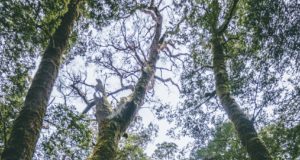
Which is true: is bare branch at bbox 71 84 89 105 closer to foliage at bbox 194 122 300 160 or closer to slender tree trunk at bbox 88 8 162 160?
slender tree trunk at bbox 88 8 162 160

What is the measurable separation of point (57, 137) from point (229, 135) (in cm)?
1075

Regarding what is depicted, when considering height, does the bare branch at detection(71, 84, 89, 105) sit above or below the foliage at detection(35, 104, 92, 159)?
above

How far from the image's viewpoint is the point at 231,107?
760 centimetres

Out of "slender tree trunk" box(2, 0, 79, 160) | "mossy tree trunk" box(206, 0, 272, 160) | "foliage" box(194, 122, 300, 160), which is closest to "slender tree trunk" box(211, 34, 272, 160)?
"mossy tree trunk" box(206, 0, 272, 160)

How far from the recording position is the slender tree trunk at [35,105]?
458 centimetres

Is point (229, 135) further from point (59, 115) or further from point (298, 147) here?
point (59, 115)

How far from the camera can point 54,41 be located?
21.0ft

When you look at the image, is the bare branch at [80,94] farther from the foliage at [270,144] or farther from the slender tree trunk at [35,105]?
the slender tree trunk at [35,105]

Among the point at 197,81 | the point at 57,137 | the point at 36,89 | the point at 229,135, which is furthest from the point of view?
the point at 229,135

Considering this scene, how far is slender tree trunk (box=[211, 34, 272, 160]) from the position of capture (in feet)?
20.3

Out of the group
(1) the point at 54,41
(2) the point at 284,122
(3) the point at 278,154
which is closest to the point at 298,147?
(2) the point at 284,122

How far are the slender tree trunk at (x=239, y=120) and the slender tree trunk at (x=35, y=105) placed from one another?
417 cm

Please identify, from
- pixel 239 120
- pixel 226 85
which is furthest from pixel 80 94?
pixel 239 120

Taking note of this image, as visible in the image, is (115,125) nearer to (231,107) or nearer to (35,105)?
(231,107)
